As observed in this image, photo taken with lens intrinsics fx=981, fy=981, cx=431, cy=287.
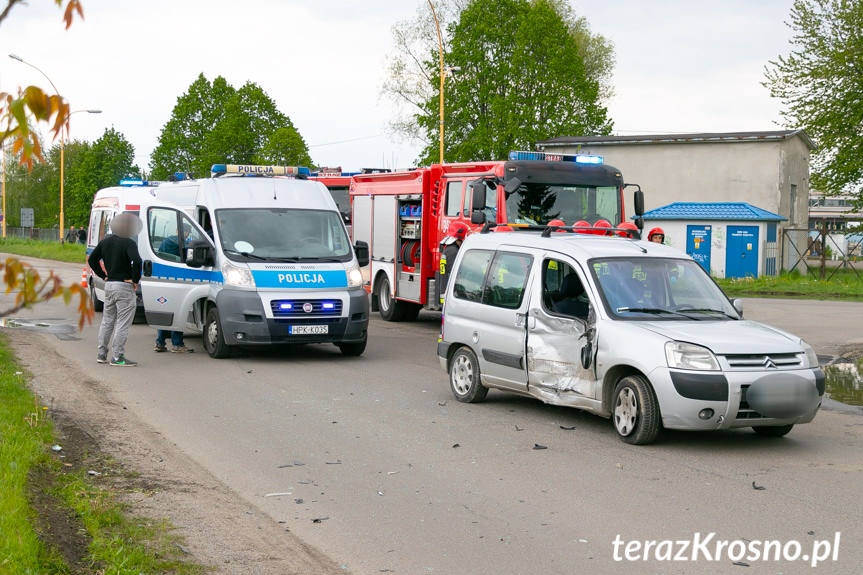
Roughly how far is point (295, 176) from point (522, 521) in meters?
10.9

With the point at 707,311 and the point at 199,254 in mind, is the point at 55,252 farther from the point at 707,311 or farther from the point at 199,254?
the point at 707,311

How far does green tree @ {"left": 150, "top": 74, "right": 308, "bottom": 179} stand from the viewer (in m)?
67.3

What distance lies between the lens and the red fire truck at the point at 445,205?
16.5 metres

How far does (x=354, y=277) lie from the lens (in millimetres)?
14125

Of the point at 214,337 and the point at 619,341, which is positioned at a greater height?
the point at 619,341

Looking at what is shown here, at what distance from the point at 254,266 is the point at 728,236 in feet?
96.4

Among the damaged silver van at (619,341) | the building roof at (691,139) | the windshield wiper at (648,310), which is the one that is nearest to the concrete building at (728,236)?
the building roof at (691,139)

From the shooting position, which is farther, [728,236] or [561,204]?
[728,236]

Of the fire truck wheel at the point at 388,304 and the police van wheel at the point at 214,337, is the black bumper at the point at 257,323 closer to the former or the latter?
the police van wheel at the point at 214,337

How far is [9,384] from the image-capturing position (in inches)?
409

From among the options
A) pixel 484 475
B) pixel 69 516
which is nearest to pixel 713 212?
pixel 484 475

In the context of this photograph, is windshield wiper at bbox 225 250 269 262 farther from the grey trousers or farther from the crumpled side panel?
the crumpled side panel

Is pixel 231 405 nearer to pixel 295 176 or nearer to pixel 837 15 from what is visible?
pixel 295 176

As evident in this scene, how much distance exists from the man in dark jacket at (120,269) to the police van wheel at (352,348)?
3.06 meters
